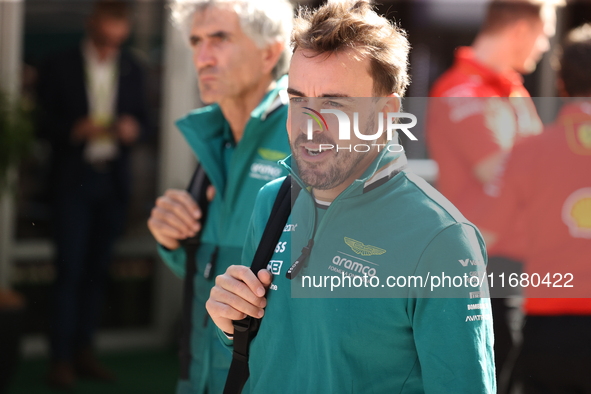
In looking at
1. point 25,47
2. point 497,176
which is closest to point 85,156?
point 25,47

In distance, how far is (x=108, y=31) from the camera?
341 cm

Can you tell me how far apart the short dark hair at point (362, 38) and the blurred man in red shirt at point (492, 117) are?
1.27 feet

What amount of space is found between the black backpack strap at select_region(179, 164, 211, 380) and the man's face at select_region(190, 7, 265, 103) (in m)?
0.26

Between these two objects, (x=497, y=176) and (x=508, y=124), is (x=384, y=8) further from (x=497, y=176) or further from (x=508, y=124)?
(x=497, y=176)

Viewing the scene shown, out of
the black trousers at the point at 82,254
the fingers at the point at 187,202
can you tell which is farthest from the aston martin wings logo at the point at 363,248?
the black trousers at the point at 82,254

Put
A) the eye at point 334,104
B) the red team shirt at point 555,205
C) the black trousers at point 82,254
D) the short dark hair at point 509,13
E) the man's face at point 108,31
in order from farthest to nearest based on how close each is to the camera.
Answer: the man's face at point 108,31 → the black trousers at point 82,254 → the short dark hair at point 509,13 → the red team shirt at point 555,205 → the eye at point 334,104

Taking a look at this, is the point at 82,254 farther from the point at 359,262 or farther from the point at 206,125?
the point at 359,262

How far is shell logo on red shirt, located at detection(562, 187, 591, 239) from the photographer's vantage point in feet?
5.63

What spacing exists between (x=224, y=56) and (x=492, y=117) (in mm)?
968

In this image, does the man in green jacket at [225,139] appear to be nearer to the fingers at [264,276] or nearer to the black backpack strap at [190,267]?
the black backpack strap at [190,267]

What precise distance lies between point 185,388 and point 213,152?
0.70 m

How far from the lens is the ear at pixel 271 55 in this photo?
1625mm

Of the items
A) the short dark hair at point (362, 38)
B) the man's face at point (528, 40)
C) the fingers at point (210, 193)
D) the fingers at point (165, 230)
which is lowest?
the fingers at point (165, 230)

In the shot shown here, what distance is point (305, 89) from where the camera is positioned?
1081 mm
